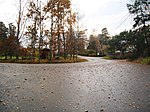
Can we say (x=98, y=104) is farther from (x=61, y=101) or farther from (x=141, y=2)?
(x=141, y=2)

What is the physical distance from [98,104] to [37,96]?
→ 7.51 feet

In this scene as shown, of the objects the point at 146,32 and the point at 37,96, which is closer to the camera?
the point at 37,96

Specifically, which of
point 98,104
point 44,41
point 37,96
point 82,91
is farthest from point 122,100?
point 44,41

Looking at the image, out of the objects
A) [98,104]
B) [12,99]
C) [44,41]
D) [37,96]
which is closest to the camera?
[98,104]

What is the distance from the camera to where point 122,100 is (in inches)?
285

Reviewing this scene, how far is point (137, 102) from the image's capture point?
6.93 metres

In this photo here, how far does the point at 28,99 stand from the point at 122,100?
3094mm

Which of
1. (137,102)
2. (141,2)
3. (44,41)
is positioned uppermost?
(141,2)

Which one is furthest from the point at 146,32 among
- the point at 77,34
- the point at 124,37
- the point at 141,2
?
the point at 124,37

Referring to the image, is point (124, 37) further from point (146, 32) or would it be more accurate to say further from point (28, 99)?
point (28, 99)

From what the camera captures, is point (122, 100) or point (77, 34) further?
point (77, 34)

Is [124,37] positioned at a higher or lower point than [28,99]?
higher

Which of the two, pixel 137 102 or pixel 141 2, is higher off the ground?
pixel 141 2

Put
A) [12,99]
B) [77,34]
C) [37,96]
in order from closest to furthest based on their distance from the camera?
[12,99]
[37,96]
[77,34]
